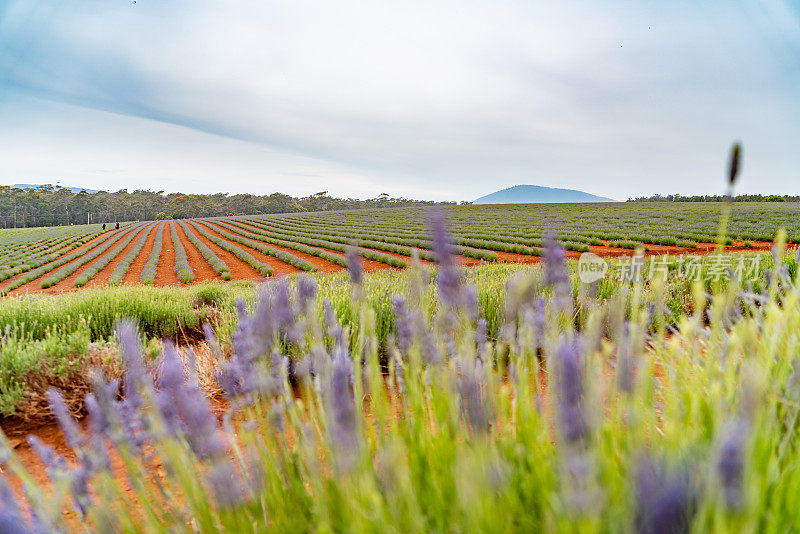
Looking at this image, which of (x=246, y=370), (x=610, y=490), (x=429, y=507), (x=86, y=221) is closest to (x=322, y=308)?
(x=246, y=370)

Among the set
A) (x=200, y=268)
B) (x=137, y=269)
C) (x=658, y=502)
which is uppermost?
(x=658, y=502)

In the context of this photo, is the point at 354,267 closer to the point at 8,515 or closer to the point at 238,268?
the point at 8,515

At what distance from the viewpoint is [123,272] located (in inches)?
797

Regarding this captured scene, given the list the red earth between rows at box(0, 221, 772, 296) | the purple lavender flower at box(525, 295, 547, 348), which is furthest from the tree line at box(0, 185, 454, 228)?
the purple lavender flower at box(525, 295, 547, 348)

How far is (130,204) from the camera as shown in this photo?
103938 mm

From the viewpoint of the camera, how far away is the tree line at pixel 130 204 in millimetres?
89188

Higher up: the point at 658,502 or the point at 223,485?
the point at 658,502

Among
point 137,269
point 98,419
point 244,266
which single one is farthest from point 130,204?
point 98,419

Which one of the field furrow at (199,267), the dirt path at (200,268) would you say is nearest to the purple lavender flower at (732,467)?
the dirt path at (200,268)

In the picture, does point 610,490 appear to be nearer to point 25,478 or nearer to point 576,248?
point 25,478

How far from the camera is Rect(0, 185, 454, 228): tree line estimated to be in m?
89.2

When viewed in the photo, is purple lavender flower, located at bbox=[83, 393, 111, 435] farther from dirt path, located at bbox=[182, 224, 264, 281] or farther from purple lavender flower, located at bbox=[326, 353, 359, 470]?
dirt path, located at bbox=[182, 224, 264, 281]

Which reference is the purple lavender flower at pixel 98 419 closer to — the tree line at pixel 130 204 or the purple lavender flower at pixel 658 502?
the purple lavender flower at pixel 658 502

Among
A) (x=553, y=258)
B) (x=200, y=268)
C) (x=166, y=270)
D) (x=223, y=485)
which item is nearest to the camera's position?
(x=223, y=485)
